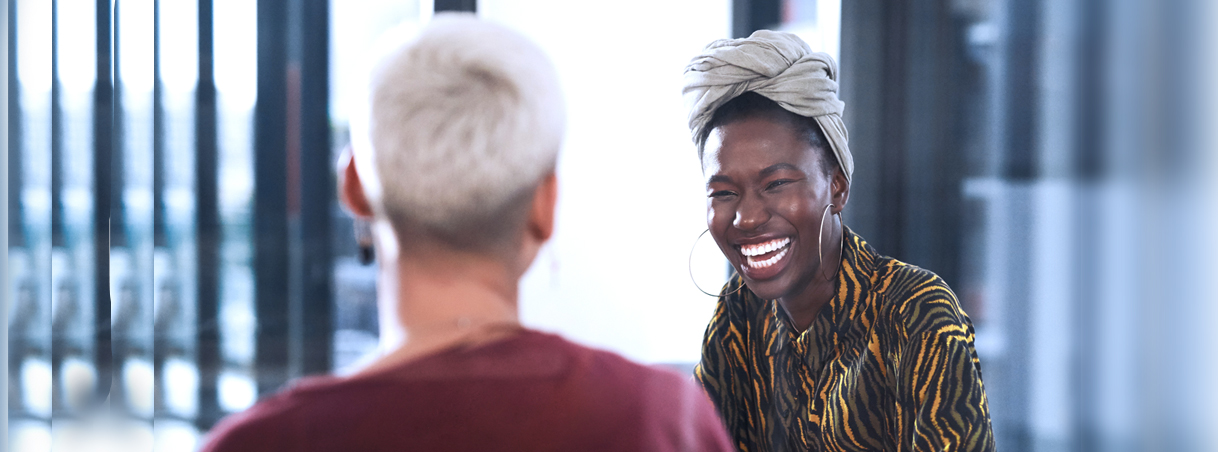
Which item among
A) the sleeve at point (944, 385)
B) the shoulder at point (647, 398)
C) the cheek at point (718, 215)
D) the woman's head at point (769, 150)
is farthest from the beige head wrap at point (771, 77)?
the shoulder at point (647, 398)

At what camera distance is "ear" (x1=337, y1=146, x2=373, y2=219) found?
50 cm

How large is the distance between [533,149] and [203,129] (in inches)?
47.5

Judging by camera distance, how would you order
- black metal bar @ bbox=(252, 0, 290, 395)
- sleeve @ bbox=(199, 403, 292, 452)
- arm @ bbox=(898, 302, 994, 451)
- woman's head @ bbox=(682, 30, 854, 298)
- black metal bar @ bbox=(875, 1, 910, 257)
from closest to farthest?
sleeve @ bbox=(199, 403, 292, 452)
arm @ bbox=(898, 302, 994, 451)
woman's head @ bbox=(682, 30, 854, 298)
black metal bar @ bbox=(252, 0, 290, 395)
black metal bar @ bbox=(875, 1, 910, 257)

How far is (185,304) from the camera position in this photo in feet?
4.96

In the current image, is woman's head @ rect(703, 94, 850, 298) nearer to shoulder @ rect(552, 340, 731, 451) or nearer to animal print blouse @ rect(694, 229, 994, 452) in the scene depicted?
animal print blouse @ rect(694, 229, 994, 452)

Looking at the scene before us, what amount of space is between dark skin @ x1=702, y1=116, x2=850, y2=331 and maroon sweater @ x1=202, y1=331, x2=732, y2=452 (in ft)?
1.64

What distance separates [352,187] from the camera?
0.50 meters

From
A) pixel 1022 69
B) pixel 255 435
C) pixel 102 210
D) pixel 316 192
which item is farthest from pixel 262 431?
pixel 1022 69

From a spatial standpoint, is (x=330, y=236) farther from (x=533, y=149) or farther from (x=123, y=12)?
(x=533, y=149)

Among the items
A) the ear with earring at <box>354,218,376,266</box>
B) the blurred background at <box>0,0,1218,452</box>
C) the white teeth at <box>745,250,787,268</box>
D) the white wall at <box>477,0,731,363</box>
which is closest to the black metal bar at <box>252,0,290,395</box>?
the blurred background at <box>0,0,1218,452</box>

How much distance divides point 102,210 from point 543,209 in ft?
4.18

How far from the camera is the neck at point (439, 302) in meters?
0.50

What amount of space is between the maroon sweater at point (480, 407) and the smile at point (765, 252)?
505 millimetres

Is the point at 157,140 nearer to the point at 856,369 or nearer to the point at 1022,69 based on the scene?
the point at 856,369
